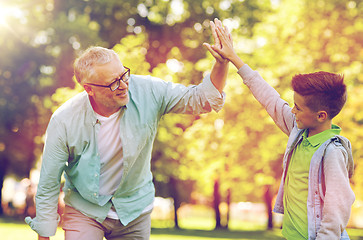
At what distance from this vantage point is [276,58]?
1927 centimetres

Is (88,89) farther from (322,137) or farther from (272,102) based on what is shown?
(322,137)

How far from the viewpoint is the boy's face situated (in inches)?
135

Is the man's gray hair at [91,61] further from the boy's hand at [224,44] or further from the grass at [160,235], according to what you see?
the grass at [160,235]


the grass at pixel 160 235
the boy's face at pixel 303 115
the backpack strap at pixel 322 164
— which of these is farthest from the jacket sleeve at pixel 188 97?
the grass at pixel 160 235

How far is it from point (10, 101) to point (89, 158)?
71.7 feet

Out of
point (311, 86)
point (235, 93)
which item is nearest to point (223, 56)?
point (311, 86)

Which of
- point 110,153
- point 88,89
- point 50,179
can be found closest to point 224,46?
point 88,89

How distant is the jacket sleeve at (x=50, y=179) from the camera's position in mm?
4031

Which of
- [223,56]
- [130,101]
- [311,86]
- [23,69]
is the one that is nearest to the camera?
[311,86]

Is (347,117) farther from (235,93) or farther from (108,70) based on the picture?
(108,70)

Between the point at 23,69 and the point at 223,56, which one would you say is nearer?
the point at 223,56

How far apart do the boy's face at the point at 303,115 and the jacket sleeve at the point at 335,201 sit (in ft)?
1.11

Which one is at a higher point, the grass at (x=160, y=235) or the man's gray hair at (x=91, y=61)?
the man's gray hair at (x=91, y=61)

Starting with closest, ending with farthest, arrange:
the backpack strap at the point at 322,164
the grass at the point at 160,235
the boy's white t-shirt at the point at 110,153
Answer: the backpack strap at the point at 322,164, the boy's white t-shirt at the point at 110,153, the grass at the point at 160,235
